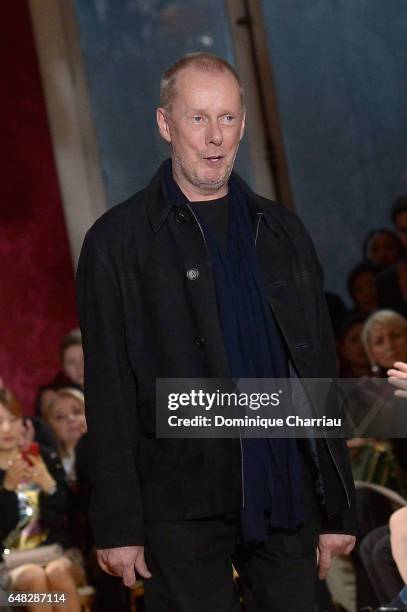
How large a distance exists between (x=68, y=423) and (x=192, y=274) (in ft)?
8.66

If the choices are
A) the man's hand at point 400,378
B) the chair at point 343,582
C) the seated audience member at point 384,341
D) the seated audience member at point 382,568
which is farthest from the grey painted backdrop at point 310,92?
the man's hand at point 400,378

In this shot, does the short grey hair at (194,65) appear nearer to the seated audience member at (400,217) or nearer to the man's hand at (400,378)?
the man's hand at (400,378)

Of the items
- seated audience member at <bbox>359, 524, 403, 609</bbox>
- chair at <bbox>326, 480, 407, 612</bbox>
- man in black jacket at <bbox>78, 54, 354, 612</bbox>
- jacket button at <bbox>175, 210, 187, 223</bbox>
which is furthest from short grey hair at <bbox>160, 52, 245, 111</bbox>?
chair at <bbox>326, 480, 407, 612</bbox>

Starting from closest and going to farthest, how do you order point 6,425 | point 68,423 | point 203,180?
point 203,180 < point 6,425 < point 68,423

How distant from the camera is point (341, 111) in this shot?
18.5ft

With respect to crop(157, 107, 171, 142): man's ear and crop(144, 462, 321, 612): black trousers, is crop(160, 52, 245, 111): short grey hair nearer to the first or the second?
crop(157, 107, 171, 142): man's ear

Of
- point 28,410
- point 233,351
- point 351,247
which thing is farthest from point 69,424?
point 233,351

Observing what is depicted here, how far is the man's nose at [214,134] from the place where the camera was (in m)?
2.03

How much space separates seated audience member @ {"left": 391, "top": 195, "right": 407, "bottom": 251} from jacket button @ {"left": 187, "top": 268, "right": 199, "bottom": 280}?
3415 mm

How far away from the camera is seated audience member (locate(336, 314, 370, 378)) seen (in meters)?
4.58

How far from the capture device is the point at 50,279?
594cm

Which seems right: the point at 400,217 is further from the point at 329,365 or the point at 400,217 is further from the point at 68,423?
the point at 329,365

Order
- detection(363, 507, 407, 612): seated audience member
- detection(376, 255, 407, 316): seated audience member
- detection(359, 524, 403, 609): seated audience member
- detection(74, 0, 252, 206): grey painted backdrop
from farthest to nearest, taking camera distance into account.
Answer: detection(74, 0, 252, 206): grey painted backdrop
detection(376, 255, 407, 316): seated audience member
detection(359, 524, 403, 609): seated audience member
detection(363, 507, 407, 612): seated audience member

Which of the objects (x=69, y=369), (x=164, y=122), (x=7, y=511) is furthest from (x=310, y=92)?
(x=164, y=122)
